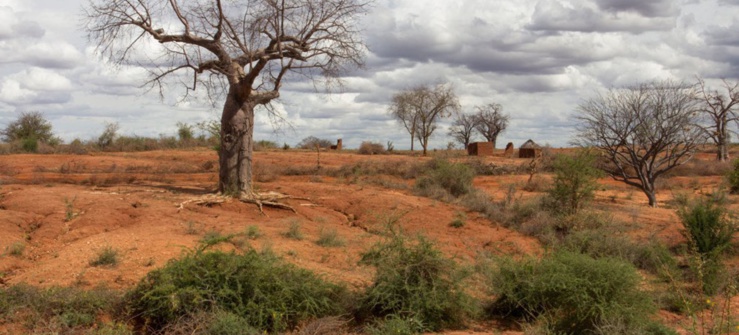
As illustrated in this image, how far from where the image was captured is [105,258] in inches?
349

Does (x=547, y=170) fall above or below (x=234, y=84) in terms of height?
below

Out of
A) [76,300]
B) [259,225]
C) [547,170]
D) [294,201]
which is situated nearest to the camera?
[76,300]

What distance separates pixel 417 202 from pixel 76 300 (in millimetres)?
9635

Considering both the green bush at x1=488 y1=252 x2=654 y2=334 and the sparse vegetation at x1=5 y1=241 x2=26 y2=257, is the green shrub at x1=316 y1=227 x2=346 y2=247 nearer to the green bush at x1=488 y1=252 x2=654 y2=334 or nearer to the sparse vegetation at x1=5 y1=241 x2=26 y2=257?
the green bush at x1=488 y1=252 x2=654 y2=334

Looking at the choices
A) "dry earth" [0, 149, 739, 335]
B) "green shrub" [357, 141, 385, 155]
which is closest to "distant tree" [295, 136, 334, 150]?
"green shrub" [357, 141, 385, 155]

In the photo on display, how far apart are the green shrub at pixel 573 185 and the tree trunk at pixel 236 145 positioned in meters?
6.80

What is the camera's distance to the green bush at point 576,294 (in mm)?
7484

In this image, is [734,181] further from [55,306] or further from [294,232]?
[55,306]

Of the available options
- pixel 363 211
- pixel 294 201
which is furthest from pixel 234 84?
pixel 363 211

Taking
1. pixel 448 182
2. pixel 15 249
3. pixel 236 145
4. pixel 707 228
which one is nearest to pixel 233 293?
pixel 15 249

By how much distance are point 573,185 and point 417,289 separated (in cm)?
788

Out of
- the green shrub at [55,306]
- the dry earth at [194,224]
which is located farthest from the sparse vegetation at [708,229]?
the green shrub at [55,306]

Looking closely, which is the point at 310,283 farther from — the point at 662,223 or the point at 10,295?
the point at 662,223

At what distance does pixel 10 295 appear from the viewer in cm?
710
